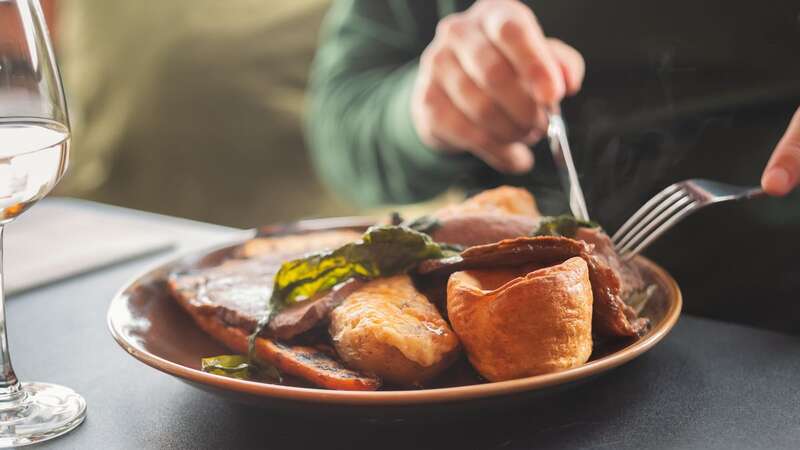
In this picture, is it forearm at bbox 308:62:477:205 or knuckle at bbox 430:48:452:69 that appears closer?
knuckle at bbox 430:48:452:69

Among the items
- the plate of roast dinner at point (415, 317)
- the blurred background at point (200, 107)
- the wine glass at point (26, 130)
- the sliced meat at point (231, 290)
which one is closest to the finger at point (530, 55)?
the plate of roast dinner at point (415, 317)

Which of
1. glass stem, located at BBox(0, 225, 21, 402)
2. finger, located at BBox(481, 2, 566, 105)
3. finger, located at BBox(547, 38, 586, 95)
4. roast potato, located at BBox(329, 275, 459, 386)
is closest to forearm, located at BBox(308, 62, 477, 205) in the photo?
finger, located at BBox(547, 38, 586, 95)

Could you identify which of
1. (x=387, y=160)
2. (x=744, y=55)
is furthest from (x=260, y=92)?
(x=744, y=55)

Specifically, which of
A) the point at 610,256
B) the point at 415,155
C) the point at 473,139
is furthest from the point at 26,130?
the point at 415,155

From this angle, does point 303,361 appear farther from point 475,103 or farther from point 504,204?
point 475,103

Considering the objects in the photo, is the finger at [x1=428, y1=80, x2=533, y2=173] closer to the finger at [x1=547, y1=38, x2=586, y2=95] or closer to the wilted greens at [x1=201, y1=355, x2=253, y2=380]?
the finger at [x1=547, y1=38, x2=586, y2=95]

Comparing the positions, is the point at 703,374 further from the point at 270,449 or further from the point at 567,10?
the point at 567,10
